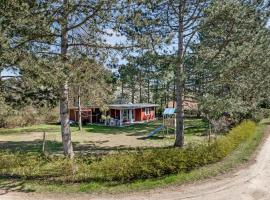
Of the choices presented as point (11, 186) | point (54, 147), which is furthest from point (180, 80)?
point (54, 147)

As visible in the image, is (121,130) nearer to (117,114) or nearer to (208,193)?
(117,114)

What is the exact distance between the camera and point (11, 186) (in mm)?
10156

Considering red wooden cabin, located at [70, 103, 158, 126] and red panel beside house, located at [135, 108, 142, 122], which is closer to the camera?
Result: red wooden cabin, located at [70, 103, 158, 126]

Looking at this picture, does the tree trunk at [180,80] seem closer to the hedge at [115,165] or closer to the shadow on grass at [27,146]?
the hedge at [115,165]

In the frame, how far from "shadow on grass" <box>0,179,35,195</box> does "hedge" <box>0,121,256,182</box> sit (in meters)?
0.56

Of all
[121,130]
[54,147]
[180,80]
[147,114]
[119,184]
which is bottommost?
[54,147]

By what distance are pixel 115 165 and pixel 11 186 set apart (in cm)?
Answer: 332

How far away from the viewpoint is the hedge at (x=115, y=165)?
10.2 meters

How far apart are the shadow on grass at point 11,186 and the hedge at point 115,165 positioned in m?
0.56

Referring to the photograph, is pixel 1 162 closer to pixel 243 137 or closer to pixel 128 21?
pixel 128 21

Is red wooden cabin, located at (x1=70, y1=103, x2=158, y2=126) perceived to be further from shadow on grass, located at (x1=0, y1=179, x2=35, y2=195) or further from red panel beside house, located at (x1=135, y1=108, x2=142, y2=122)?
shadow on grass, located at (x1=0, y1=179, x2=35, y2=195)

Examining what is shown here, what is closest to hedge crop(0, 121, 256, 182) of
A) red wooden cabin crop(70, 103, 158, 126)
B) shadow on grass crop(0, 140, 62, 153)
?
shadow on grass crop(0, 140, 62, 153)

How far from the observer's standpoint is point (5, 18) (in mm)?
11055

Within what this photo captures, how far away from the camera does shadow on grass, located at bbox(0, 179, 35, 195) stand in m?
9.76
